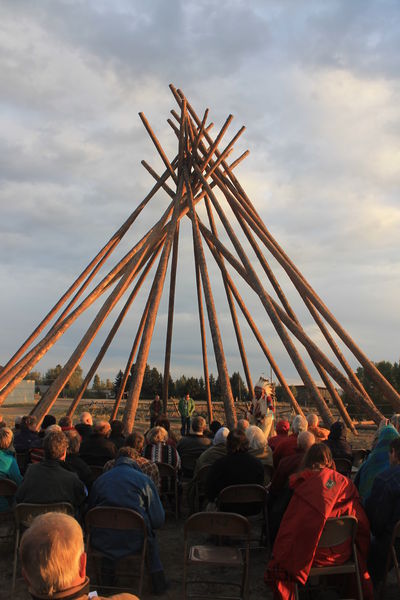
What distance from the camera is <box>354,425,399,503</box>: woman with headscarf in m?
5.13

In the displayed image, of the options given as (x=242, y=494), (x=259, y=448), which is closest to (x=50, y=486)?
(x=242, y=494)

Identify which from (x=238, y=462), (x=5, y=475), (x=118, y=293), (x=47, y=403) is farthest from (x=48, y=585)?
(x=118, y=293)

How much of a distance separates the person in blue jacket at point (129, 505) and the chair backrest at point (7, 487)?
96cm

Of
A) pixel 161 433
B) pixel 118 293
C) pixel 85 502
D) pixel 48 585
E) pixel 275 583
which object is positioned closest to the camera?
pixel 48 585

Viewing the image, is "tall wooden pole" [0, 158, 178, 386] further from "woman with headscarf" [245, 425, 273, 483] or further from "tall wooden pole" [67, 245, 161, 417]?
"woman with headscarf" [245, 425, 273, 483]

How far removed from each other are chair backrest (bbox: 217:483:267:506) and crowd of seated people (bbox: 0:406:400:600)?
0.23 m

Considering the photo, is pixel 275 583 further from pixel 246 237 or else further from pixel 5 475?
pixel 246 237

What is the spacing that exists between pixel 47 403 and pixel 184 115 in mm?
7204

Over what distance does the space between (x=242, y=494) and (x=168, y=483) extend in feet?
6.22

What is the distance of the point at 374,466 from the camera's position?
518 cm

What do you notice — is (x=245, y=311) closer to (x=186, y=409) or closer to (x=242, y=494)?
(x=186, y=409)

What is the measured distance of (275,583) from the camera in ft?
11.8

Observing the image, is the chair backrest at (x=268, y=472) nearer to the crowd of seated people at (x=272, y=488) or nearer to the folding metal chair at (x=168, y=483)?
the crowd of seated people at (x=272, y=488)

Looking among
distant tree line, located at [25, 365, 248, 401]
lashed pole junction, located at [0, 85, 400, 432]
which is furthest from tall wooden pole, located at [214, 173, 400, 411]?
distant tree line, located at [25, 365, 248, 401]
